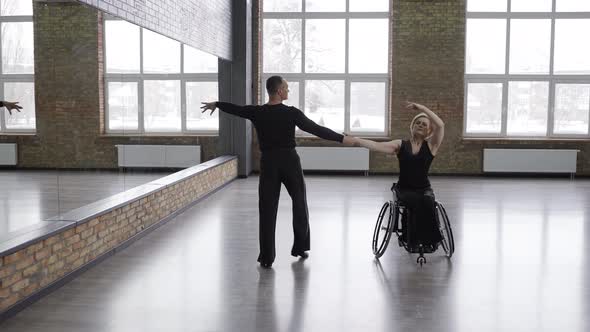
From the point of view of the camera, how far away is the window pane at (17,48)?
12.4ft

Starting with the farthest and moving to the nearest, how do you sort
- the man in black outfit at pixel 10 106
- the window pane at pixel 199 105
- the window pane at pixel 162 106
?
the window pane at pixel 199 105 → the window pane at pixel 162 106 → the man in black outfit at pixel 10 106

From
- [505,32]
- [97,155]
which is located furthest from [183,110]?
[505,32]

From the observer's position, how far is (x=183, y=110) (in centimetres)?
884

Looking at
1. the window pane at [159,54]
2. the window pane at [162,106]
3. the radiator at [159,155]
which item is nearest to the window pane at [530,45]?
the radiator at [159,155]

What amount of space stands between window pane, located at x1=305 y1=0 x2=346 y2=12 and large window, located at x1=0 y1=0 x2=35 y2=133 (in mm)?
8725

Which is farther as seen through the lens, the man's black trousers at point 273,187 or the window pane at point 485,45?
the window pane at point 485,45

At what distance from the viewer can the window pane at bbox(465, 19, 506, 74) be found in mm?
12055

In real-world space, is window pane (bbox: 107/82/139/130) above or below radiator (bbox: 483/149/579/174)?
above

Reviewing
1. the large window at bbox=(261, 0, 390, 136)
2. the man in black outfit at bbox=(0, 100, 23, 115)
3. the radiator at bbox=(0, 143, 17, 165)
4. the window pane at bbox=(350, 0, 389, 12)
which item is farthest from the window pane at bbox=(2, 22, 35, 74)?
the window pane at bbox=(350, 0, 389, 12)

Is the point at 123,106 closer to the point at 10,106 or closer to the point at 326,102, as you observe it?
the point at 10,106

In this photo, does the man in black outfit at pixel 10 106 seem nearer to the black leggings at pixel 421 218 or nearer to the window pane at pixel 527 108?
the black leggings at pixel 421 218

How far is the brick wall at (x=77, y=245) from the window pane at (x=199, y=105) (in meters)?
1.47

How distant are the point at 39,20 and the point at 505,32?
999 cm

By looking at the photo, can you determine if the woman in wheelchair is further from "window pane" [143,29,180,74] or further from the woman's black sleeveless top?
"window pane" [143,29,180,74]
